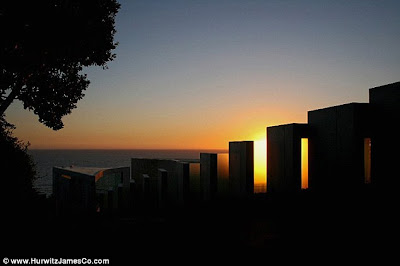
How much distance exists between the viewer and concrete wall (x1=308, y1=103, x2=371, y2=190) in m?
12.9

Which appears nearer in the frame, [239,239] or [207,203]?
[239,239]

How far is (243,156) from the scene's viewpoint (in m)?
14.7

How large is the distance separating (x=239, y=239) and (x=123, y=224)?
13.9ft

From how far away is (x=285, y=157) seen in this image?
15109 millimetres

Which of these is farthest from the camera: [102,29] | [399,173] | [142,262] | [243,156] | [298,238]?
[102,29]

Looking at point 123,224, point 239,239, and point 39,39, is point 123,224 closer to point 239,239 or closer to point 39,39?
point 239,239

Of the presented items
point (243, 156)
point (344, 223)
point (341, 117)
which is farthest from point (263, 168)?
point (344, 223)

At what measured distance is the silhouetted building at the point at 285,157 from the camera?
14.5m

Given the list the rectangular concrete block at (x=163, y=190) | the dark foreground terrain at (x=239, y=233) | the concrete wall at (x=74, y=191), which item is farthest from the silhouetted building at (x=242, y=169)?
the concrete wall at (x=74, y=191)

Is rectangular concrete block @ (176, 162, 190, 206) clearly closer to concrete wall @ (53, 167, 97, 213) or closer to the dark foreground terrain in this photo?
the dark foreground terrain

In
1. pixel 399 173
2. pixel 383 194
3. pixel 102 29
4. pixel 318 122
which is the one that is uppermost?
pixel 102 29

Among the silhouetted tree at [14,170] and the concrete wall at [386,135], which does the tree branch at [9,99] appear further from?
the concrete wall at [386,135]

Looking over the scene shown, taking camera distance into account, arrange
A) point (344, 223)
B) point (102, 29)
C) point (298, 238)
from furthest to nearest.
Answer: point (102, 29)
point (344, 223)
point (298, 238)

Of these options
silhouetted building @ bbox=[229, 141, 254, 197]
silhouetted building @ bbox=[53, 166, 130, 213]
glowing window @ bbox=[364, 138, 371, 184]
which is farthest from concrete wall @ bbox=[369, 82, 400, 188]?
silhouetted building @ bbox=[53, 166, 130, 213]
